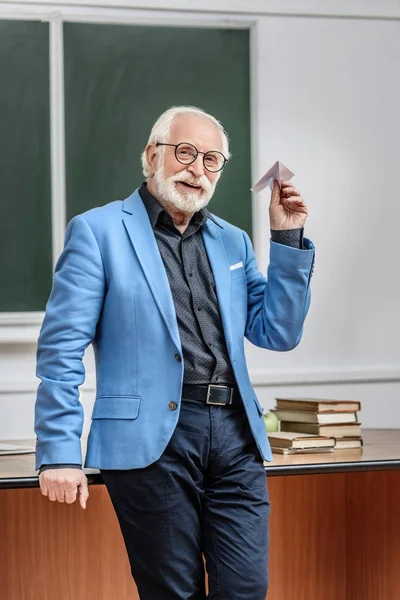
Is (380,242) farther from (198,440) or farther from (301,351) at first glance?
(198,440)

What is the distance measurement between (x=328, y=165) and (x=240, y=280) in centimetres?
167

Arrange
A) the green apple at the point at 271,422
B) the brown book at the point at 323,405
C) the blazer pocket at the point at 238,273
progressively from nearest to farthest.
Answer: the blazer pocket at the point at 238,273, the brown book at the point at 323,405, the green apple at the point at 271,422

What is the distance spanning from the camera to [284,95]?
3783 mm

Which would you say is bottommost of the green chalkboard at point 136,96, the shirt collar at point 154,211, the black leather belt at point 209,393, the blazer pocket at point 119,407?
the blazer pocket at point 119,407

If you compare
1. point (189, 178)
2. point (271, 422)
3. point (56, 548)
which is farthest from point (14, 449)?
point (189, 178)

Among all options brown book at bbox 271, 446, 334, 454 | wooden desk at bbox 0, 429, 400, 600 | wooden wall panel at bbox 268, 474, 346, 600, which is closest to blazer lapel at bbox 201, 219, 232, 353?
wooden desk at bbox 0, 429, 400, 600

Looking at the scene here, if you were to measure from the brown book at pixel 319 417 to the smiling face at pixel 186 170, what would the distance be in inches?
35.2

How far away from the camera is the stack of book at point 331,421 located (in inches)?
111

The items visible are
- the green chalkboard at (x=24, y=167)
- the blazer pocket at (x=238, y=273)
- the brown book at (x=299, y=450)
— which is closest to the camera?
the blazer pocket at (x=238, y=273)

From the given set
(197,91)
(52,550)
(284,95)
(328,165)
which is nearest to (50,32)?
(197,91)

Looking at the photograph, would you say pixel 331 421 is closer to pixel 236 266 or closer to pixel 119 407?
pixel 236 266

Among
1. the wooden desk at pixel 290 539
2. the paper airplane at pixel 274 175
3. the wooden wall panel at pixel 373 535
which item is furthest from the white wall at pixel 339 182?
the paper airplane at pixel 274 175

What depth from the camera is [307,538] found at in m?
3.18

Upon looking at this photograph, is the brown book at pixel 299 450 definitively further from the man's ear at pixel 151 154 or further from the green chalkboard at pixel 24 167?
the green chalkboard at pixel 24 167
